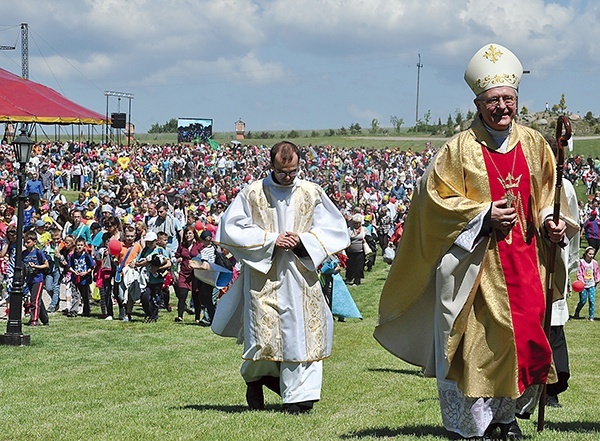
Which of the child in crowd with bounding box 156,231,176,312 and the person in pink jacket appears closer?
the child in crowd with bounding box 156,231,176,312

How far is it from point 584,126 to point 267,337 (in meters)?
99.4

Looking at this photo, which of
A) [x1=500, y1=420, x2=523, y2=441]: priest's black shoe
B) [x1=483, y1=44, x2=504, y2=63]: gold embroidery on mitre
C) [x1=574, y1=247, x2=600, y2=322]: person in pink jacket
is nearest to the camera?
[x1=500, y1=420, x2=523, y2=441]: priest's black shoe

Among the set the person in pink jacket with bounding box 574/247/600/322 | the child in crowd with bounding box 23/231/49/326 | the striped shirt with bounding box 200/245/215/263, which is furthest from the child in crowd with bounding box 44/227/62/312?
the person in pink jacket with bounding box 574/247/600/322

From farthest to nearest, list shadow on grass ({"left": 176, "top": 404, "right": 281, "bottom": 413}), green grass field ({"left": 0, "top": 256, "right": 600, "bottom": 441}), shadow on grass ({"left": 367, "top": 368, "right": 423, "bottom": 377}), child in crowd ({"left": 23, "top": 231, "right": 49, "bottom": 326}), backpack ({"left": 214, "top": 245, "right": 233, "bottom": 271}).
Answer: child in crowd ({"left": 23, "top": 231, "right": 49, "bottom": 326}) → backpack ({"left": 214, "top": 245, "right": 233, "bottom": 271}) → shadow on grass ({"left": 367, "top": 368, "right": 423, "bottom": 377}) → shadow on grass ({"left": 176, "top": 404, "right": 281, "bottom": 413}) → green grass field ({"left": 0, "top": 256, "right": 600, "bottom": 441})

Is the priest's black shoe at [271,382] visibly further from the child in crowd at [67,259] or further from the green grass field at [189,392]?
the child in crowd at [67,259]

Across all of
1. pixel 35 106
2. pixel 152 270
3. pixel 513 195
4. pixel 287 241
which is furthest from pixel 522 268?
pixel 35 106

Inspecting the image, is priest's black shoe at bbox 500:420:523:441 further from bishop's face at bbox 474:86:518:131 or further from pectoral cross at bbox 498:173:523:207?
bishop's face at bbox 474:86:518:131

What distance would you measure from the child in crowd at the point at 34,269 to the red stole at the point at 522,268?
12.9 m

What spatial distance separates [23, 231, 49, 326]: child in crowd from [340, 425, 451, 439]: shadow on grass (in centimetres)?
1195

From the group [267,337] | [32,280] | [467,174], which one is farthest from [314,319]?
[32,280]

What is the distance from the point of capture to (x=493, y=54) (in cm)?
723

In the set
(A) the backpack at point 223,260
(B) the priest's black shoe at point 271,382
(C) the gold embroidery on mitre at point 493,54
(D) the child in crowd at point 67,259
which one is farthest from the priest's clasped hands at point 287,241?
(D) the child in crowd at point 67,259

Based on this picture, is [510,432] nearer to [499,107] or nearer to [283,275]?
[499,107]

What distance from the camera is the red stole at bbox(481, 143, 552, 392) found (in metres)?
6.80
